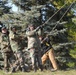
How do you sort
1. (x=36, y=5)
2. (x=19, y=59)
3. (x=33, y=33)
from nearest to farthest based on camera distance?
(x=33, y=33) < (x=19, y=59) < (x=36, y=5)

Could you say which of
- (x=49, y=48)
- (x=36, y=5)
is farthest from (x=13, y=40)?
(x=36, y=5)

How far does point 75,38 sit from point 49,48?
47.7ft

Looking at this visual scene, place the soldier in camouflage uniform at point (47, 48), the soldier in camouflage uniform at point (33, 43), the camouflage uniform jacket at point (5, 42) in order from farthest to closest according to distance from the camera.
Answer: the soldier in camouflage uniform at point (47, 48), the camouflage uniform jacket at point (5, 42), the soldier in camouflage uniform at point (33, 43)

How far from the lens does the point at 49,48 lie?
50.2 ft

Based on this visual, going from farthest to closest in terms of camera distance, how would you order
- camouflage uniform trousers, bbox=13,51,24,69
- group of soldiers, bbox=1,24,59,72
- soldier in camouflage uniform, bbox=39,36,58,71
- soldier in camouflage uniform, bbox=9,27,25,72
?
soldier in camouflage uniform, bbox=39,36,58,71 < camouflage uniform trousers, bbox=13,51,24,69 < soldier in camouflage uniform, bbox=9,27,25,72 < group of soldiers, bbox=1,24,59,72

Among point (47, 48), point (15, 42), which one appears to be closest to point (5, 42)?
point (15, 42)

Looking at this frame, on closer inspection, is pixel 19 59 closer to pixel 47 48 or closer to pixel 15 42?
pixel 15 42

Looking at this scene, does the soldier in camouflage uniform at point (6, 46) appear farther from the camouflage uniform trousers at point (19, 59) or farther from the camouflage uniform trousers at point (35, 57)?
the camouflage uniform trousers at point (35, 57)

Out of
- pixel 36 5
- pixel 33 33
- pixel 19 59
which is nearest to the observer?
pixel 33 33

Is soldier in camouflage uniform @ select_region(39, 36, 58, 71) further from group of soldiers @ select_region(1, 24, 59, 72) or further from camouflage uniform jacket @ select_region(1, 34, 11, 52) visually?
camouflage uniform jacket @ select_region(1, 34, 11, 52)

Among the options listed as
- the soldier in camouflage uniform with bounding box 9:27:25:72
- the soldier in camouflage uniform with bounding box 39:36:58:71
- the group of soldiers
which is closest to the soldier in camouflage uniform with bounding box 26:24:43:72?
the group of soldiers

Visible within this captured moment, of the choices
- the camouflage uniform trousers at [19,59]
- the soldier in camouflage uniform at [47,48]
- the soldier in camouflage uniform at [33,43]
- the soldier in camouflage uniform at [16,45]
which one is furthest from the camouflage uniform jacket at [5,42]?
the soldier in camouflage uniform at [47,48]

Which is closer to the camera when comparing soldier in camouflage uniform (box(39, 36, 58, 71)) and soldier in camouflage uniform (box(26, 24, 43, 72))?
soldier in camouflage uniform (box(26, 24, 43, 72))

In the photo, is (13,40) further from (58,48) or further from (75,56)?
(75,56)
